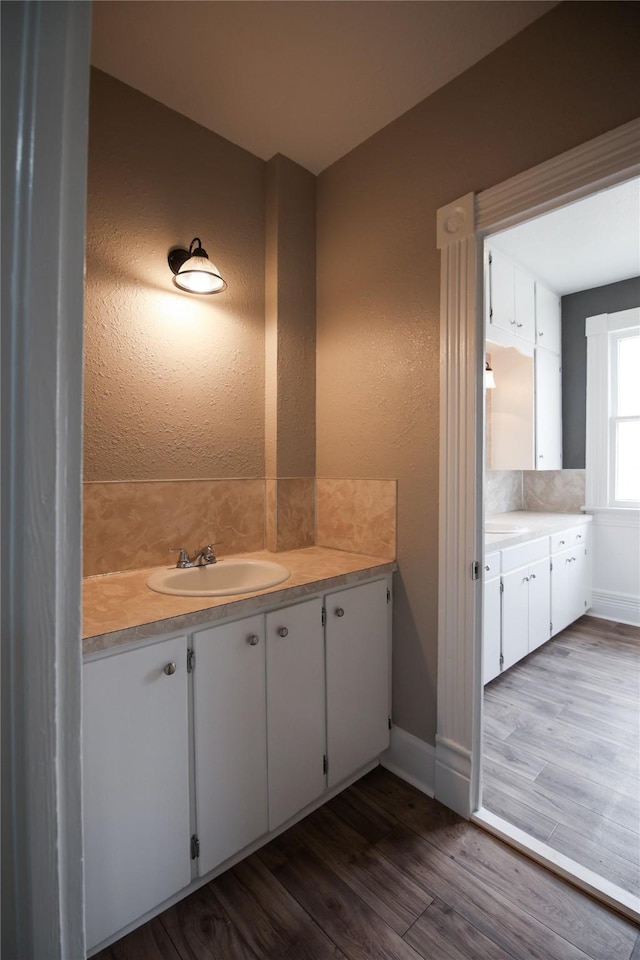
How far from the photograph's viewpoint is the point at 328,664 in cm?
161

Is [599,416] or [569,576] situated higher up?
[599,416]

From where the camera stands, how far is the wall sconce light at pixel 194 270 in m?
1.67

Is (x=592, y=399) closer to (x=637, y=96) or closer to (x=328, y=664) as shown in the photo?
(x=637, y=96)

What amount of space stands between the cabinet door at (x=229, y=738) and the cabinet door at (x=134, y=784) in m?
0.05

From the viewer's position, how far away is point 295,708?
1503mm

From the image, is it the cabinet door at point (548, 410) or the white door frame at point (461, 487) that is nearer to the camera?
the white door frame at point (461, 487)

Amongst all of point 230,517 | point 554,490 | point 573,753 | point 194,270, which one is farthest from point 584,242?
point 573,753

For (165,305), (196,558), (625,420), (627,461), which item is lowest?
(196,558)

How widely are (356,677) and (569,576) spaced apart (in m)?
2.37

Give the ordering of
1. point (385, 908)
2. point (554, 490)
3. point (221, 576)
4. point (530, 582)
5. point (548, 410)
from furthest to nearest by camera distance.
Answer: point (554, 490)
point (548, 410)
point (530, 582)
point (221, 576)
point (385, 908)

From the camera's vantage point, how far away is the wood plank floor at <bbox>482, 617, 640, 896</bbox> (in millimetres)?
1531

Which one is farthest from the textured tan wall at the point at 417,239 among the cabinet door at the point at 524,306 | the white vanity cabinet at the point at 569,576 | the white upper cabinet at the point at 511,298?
the white vanity cabinet at the point at 569,576

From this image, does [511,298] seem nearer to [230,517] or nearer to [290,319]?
[290,319]

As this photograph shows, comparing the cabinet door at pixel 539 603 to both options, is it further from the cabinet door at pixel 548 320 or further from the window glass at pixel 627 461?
the cabinet door at pixel 548 320
